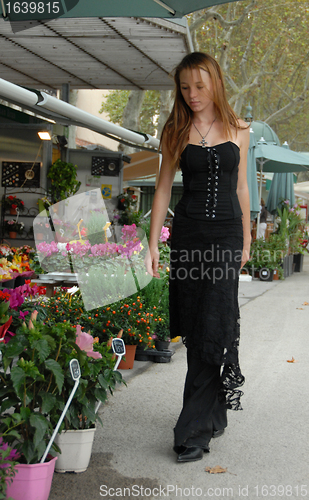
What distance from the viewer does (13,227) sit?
796 cm

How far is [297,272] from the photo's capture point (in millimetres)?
14383

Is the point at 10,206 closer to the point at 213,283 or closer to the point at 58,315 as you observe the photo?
the point at 58,315

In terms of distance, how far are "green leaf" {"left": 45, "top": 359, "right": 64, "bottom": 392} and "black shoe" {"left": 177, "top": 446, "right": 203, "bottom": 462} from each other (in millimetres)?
864

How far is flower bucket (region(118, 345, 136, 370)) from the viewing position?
4.30m

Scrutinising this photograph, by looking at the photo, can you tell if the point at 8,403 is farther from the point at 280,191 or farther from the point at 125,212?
the point at 280,191

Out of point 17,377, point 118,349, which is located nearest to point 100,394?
point 118,349

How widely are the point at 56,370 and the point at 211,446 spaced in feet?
3.91

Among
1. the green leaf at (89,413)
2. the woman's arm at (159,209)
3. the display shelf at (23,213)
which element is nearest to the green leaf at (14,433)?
the green leaf at (89,413)

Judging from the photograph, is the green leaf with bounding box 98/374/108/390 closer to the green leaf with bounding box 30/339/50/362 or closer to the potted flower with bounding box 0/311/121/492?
the potted flower with bounding box 0/311/121/492

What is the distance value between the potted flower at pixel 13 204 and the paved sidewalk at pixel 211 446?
4.10 meters

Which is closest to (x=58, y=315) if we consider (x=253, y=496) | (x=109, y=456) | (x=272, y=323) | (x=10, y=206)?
(x=109, y=456)

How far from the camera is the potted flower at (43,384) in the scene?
216 centimetres

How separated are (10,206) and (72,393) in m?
6.29

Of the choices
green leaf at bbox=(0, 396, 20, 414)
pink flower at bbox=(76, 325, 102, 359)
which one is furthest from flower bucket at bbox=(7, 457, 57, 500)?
pink flower at bbox=(76, 325, 102, 359)
